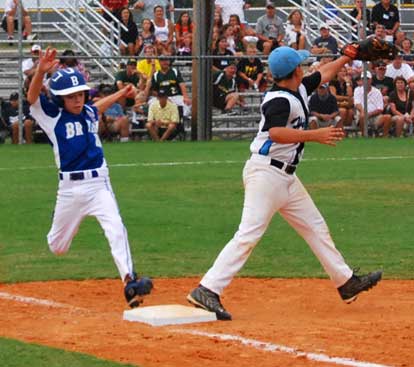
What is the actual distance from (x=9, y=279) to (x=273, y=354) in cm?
382

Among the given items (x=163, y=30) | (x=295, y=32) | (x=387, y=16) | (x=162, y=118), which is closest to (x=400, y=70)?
(x=387, y=16)

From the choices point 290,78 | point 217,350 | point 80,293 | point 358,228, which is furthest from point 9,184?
point 217,350

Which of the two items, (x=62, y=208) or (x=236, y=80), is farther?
(x=236, y=80)

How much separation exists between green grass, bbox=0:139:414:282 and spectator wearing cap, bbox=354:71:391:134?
2.10 m

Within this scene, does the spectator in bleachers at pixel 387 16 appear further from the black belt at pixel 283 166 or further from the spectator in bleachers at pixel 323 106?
the black belt at pixel 283 166

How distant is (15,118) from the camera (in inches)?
871

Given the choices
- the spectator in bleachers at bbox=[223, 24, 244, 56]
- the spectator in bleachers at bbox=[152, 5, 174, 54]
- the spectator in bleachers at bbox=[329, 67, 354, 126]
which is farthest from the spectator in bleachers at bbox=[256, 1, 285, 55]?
the spectator in bleachers at bbox=[152, 5, 174, 54]

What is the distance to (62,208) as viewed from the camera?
8.61 m

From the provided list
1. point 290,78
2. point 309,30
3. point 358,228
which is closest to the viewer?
Result: point 290,78

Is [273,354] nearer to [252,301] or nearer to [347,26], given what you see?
[252,301]

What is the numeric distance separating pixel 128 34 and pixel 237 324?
57.8ft

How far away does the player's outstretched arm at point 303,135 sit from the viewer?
302 inches

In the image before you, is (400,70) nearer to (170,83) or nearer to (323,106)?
(323,106)

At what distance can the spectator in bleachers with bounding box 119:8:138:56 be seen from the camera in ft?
80.4
